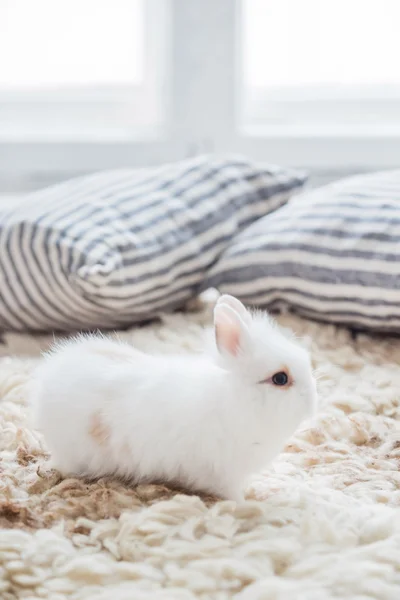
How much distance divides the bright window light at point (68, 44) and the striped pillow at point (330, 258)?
0.93 m

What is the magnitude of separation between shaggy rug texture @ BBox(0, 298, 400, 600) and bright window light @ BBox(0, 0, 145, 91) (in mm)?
1421

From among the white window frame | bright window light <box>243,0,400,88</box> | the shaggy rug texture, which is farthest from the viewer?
bright window light <box>243,0,400,88</box>

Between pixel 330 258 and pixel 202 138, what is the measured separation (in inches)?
35.3

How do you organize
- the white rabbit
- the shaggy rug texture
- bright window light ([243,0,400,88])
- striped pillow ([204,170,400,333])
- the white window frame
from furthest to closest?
bright window light ([243,0,400,88])
the white window frame
striped pillow ([204,170,400,333])
the white rabbit
the shaggy rug texture

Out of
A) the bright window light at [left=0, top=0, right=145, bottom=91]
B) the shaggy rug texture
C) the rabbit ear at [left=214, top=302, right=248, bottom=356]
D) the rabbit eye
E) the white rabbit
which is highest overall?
the bright window light at [left=0, top=0, right=145, bottom=91]

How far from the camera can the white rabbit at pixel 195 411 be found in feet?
2.43

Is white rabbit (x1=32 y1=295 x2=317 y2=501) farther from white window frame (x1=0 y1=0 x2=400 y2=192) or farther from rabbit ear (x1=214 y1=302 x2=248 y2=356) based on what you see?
white window frame (x1=0 y1=0 x2=400 y2=192)

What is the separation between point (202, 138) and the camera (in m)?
2.10

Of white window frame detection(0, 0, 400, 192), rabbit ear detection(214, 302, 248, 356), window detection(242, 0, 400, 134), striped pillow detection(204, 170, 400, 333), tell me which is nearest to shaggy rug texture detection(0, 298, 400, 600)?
rabbit ear detection(214, 302, 248, 356)

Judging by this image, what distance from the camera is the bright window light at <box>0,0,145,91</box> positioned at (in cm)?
217

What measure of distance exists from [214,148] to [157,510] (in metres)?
1.49

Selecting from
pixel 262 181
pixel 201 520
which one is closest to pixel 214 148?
pixel 262 181

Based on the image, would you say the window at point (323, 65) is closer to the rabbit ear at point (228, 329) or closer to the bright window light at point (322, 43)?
the bright window light at point (322, 43)

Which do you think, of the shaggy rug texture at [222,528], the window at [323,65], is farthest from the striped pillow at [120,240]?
the window at [323,65]
